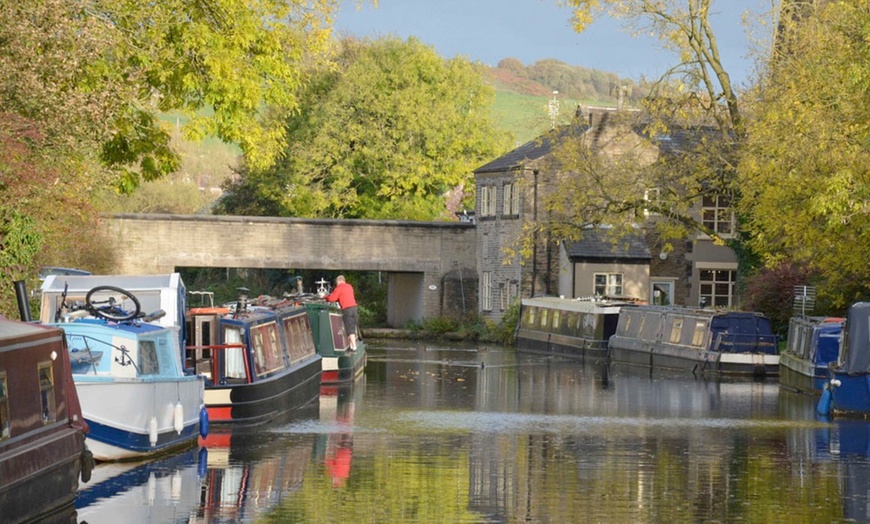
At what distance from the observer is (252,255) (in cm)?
6031

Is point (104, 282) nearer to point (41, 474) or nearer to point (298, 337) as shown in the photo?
point (298, 337)

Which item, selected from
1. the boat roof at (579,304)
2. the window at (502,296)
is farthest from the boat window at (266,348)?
the window at (502,296)

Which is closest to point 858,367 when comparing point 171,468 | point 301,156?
point 171,468

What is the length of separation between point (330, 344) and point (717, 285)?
25328 millimetres

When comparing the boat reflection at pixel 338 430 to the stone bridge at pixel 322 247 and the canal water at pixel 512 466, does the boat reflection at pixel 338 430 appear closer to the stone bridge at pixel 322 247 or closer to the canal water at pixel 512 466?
the canal water at pixel 512 466

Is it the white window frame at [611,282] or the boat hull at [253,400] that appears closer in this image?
the boat hull at [253,400]

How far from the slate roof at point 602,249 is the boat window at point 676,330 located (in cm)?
1136

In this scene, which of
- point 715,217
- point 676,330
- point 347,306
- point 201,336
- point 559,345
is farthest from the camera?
point 715,217

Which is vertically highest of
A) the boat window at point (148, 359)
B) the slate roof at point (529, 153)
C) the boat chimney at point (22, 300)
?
the slate roof at point (529, 153)

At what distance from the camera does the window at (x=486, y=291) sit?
196 feet

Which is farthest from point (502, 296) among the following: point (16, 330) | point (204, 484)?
point (16, 330)

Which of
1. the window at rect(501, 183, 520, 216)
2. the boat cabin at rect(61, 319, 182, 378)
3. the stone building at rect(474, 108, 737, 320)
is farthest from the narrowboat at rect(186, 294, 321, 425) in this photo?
the window at rect(501, 183, 520, 216)

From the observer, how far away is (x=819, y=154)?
1315 inches

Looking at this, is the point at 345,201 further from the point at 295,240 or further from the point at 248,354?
the point at 248,354
